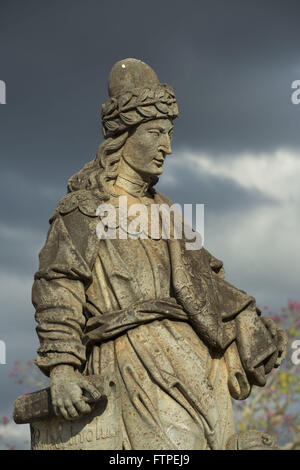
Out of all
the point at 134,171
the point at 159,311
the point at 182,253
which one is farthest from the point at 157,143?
the point at 159,311

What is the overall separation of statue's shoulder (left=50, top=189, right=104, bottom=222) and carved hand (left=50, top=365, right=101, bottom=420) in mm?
1551

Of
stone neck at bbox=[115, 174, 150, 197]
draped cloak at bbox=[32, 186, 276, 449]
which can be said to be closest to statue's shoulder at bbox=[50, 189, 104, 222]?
draped cloak at bbox=[32, 186, 276, 449]

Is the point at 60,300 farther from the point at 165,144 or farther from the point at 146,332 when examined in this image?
the point at 165,144

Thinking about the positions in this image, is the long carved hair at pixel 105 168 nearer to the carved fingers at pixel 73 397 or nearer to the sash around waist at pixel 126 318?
the sash around waist at pixel 126 318

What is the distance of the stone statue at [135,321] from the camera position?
8273mm

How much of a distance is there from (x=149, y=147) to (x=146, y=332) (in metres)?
1.72

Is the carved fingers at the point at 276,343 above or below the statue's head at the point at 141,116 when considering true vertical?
below

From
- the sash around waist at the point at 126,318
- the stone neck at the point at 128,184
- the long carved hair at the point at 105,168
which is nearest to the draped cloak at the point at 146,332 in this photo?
the sash around waist at the point at 126,318

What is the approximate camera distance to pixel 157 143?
9.15 meters

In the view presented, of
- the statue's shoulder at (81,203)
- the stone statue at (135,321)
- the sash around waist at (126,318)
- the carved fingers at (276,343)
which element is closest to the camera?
the stone statue at (135,321)

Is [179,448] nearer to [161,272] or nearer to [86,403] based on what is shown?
[86,403]

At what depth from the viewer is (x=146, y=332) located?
337 inches

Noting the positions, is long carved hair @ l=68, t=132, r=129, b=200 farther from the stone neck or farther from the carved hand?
the carved hand
